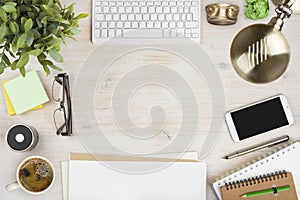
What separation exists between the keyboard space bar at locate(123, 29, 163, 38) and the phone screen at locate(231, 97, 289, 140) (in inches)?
10.0

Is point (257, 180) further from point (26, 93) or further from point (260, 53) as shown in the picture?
point (26, 93)

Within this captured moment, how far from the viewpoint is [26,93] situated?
1.24 m

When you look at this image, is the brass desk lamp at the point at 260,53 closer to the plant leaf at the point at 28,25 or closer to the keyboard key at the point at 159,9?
the keyboard key at the point at 159,9

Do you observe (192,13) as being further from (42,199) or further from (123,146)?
(42,199)

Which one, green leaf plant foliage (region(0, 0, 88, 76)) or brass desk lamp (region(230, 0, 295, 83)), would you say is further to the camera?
brass desk lamp (region(230, 0, 295, 83))

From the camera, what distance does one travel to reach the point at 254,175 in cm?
122

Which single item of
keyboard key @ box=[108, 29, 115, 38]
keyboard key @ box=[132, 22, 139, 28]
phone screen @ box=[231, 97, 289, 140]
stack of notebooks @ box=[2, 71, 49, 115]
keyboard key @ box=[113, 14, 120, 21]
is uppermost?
keyboard key @ box=[113, 14, 120, 21]

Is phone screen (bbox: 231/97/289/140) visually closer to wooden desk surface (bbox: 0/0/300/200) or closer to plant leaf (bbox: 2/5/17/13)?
wooden desk surface (bbox: 0/0/300/200)

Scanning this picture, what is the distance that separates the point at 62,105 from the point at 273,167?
0.51m

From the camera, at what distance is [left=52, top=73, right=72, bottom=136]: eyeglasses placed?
1233 mm

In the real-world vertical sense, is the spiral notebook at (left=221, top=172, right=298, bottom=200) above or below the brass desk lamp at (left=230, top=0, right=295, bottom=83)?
below

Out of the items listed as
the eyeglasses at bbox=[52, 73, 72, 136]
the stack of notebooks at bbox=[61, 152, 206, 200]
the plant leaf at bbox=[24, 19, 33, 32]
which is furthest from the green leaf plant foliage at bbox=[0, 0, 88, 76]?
the stack of notebooks at bbox=[61, 152, 206, 200]

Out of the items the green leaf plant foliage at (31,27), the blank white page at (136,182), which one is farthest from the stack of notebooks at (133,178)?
the green leaf plant foliage at (31,27)

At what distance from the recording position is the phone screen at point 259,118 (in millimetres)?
1222
